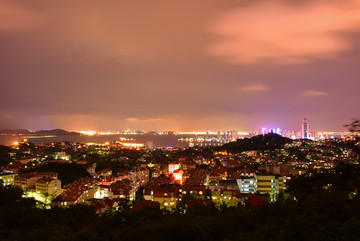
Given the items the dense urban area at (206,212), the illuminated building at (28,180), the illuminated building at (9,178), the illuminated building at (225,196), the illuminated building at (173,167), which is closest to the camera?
the dense urban area at (206,212)

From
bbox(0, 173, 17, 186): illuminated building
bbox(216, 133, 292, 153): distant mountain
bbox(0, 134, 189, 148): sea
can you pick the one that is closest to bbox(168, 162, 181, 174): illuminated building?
bbox(0, 173, 17, 186): illuminated building

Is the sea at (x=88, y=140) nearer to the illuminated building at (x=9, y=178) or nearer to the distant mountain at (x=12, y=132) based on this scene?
the distant mountain at (x=12, y=132)

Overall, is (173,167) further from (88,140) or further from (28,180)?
(88,140)

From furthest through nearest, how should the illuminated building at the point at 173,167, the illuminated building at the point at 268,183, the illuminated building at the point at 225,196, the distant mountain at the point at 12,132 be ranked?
the distant mountain at the point at 12,132 → the illuminated building at the point at 173,167 → the illuminated building at the point at 268,183 → the illuminated building at the point at 225,196

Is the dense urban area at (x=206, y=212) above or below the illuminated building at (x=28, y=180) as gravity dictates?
above

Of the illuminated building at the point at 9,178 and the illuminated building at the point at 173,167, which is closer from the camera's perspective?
the illuminated building at the point at 9,178

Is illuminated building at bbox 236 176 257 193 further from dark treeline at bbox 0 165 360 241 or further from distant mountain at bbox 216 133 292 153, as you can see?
distant mountain at bbox 216 133 292 153

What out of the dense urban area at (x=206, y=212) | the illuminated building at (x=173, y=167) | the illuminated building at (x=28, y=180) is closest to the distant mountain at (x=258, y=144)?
the illuminated building at (x=173, y=167)

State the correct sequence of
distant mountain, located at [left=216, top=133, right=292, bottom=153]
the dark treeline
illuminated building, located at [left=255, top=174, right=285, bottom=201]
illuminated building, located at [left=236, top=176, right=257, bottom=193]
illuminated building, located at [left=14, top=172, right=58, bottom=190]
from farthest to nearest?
distant mountain, located at [left=216, top=133, right=292, bottom=153] < illuminated building, located at [left=14, top=172, right=58, bottom=190] < illuminated building, located at [left=236, top=176, right=257, bottom=193] < illuminated building, located at [left=255, top=174, right=285, bottom=201] < the dark treeline

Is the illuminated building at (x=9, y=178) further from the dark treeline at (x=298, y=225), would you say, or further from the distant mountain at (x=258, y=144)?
the distant mountain at (x=258, y=144)
